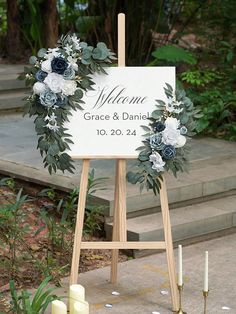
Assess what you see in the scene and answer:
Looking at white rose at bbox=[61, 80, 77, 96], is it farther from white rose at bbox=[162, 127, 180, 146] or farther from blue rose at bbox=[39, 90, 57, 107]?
white rose at bbox=[162, 127, 180, 146]

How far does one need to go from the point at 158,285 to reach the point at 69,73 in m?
1.49

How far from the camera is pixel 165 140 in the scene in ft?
17.1

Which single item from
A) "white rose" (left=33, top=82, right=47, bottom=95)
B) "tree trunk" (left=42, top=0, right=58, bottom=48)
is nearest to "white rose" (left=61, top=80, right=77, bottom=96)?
"white rose" (left=33, top=82, right=47, bottom=95)

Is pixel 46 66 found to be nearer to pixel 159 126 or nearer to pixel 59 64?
pixel 59 64

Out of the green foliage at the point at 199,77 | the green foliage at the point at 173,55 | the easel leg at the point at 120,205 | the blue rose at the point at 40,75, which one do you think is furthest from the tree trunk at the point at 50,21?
the blue rose at the point at 40,75

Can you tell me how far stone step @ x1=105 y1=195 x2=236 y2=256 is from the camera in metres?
6.34

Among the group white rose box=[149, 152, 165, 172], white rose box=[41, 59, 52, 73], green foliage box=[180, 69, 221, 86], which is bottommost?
green foliage box=[180, 69, 221, 86]

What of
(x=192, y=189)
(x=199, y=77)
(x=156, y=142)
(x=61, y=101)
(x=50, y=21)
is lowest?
(x=192, y=189)

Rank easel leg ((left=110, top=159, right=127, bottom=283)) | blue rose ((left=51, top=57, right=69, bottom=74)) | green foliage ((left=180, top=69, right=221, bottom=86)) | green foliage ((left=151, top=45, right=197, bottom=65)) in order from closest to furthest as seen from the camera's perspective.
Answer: blue rose ((left=51, top=57, right=69, bottom=74)) → easel leg ((left=110, top=159, right=127, bottom=283)) → green foliage ((left=180, top=69, right=221, bottom=86)) → green foliage ((left=151, top=45, right=197, bottom=65))

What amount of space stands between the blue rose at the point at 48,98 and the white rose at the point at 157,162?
649 millimetres

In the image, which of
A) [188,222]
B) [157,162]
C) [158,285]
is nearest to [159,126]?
[157,162]

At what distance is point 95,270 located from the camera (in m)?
6.04

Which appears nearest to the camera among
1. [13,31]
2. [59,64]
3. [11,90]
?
[59,64]

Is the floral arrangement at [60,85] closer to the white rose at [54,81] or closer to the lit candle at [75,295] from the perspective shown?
the white rose at [54,81]
